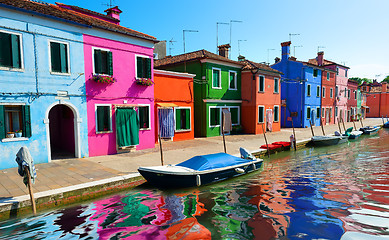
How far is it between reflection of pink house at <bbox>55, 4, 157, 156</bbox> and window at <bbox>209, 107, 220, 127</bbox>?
6.80 metres

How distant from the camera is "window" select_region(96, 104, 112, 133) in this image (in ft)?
40.6

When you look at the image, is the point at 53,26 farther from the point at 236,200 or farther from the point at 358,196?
the point at 358,196

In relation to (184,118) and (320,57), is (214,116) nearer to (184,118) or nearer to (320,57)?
(184,118)

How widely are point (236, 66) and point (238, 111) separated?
4.42 metres

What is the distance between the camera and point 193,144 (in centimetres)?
1650

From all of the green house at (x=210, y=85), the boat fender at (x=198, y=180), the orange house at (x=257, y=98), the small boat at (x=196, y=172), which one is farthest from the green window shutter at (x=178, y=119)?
the boat fender at (x=198, y=180)

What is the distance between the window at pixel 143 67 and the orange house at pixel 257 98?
11.1 meters

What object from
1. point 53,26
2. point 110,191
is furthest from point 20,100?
point 110,191

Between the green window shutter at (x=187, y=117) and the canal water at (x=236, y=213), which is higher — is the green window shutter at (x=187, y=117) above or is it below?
above

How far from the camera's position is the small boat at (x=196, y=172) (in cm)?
872

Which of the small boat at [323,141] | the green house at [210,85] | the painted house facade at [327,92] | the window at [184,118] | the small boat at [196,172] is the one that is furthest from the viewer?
the painted house facade at [327,92]

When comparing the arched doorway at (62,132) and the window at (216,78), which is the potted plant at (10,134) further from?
the window at (216,78)

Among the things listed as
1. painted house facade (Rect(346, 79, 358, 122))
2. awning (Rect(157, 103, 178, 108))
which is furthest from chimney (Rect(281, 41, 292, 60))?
painted house facade (Rect(346, 79, 358, 122))

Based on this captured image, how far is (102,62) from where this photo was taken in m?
A: 12.7
